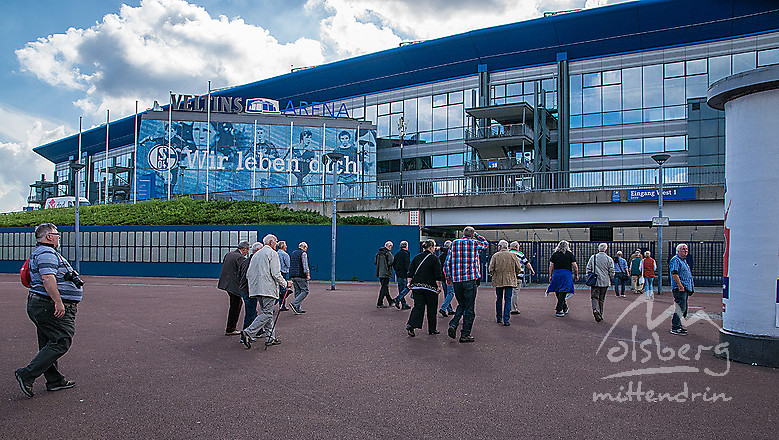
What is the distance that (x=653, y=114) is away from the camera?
39.6 metres

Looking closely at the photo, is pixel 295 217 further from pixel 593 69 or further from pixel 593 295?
pixel 593 69

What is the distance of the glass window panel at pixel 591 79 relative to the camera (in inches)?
1650

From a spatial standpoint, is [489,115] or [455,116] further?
[455,116]

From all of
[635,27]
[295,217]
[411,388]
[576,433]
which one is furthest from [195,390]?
[635,27]

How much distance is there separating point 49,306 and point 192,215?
26.5 meters

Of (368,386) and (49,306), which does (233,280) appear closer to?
(49,306)

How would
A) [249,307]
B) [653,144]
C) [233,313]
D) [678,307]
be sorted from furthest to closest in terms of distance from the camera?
[653,144], [678,307], [233,313], [249,307]

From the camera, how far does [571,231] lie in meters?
36.4

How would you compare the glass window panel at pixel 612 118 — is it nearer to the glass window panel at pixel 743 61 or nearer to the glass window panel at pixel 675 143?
the glass window panel at pixel 675 143

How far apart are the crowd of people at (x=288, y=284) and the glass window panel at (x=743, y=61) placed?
30.8 metres

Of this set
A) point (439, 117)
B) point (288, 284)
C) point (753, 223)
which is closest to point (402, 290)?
point (288, 284)

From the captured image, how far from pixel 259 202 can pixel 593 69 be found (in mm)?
25061

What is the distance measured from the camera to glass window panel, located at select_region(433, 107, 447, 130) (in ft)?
156

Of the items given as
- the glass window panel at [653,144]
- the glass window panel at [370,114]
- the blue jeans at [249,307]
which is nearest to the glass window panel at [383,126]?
the glass window panel at [370,114]
